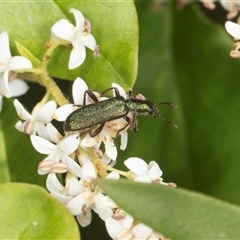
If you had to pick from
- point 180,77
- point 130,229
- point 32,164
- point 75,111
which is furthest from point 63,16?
point 180,77

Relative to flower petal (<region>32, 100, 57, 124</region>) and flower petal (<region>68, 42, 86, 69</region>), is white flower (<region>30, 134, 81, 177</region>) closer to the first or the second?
flower petal (<region>32, 100, 57, 124</region>)

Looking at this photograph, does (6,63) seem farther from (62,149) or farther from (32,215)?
(32,215)

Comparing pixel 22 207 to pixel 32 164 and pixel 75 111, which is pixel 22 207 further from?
pixel 32 164

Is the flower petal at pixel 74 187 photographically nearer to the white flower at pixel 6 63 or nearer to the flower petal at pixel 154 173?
the flower petal at pixel 154 173

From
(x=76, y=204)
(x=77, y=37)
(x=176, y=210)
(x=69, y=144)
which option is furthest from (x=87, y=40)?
(x=176, y=210)

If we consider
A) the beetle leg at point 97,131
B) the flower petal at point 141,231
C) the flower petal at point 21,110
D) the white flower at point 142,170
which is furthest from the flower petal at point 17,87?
the flower petal at point 141,231

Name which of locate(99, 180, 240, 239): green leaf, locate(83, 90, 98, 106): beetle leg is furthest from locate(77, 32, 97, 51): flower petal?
locate(99, 180, 240, 239): green leaf
